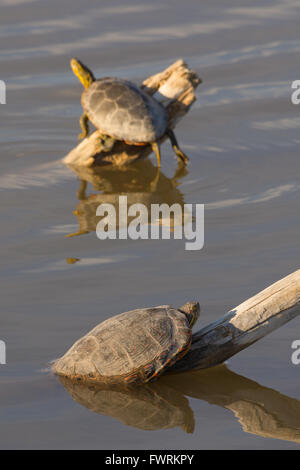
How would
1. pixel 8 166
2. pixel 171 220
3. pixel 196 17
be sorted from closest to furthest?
pixel 171 220 → pixel 8 166 → pixel 196 17

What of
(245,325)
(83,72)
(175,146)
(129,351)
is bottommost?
(129,351)

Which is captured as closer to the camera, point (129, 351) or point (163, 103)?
point (129, 351)

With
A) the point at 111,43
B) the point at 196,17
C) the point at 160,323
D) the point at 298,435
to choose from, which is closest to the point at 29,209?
the point at 160,323

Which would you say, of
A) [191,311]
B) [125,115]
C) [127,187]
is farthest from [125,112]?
[191,311]

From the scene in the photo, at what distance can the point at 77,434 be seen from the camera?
160 inches

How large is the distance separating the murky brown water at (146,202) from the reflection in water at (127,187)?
26 millimetres

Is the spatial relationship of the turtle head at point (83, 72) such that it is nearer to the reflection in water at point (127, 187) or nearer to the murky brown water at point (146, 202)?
the murky brown water at point (146, 202)

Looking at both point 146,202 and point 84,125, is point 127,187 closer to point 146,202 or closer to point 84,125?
point 146,202

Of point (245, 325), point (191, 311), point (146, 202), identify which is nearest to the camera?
point (245, 325)

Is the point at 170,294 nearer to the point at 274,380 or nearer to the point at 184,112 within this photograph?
the point at 274,380

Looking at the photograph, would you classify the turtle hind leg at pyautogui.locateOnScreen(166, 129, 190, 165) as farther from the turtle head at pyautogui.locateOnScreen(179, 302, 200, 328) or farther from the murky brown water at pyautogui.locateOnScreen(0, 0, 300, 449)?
the turtle head at pyautogui.locateOnScreen(179, 302, 200, 328)

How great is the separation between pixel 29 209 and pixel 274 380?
3.04 meters

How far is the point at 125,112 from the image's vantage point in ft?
24.8

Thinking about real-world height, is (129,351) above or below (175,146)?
below
